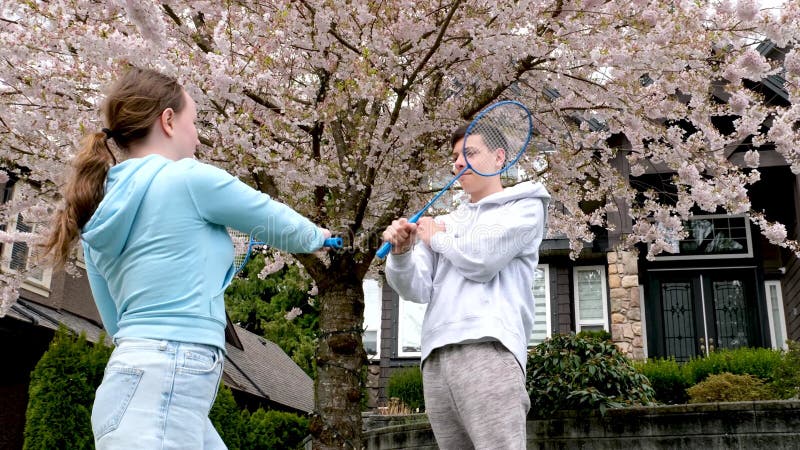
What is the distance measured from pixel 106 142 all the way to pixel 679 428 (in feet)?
16.7

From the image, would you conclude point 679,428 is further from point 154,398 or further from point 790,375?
point 154,398

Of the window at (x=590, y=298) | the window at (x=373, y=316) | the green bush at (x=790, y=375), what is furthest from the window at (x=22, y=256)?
the window at (x=590, y=298)

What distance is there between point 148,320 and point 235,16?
4.70m

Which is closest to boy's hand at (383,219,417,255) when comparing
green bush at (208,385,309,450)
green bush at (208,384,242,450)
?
green bush at (208,385,309,450)

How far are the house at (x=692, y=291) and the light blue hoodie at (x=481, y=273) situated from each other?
37.5ft

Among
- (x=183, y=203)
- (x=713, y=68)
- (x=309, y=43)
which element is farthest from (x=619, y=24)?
(x=183, y=203)

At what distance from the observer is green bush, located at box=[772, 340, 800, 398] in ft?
25.9

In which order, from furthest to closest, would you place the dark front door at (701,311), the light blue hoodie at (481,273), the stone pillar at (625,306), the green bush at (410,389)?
1. the dark front door at (701,311)
2. the green bush at (410,389)
3. the stone pillar at (625,306)
4. the light blue hoodie at (481,273)

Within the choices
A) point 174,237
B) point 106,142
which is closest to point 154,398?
point 174,237

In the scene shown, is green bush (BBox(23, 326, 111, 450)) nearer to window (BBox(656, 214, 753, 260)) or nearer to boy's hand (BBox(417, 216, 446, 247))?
boy's hand (BBox(417, 216, 446, 247))

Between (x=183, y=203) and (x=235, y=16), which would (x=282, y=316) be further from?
(x=183, y=203)

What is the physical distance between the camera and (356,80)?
562cm

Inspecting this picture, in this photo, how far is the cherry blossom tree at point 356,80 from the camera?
5.91 m

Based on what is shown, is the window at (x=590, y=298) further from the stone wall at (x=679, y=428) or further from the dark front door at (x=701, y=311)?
the stone wall at (x=679, y=428)
